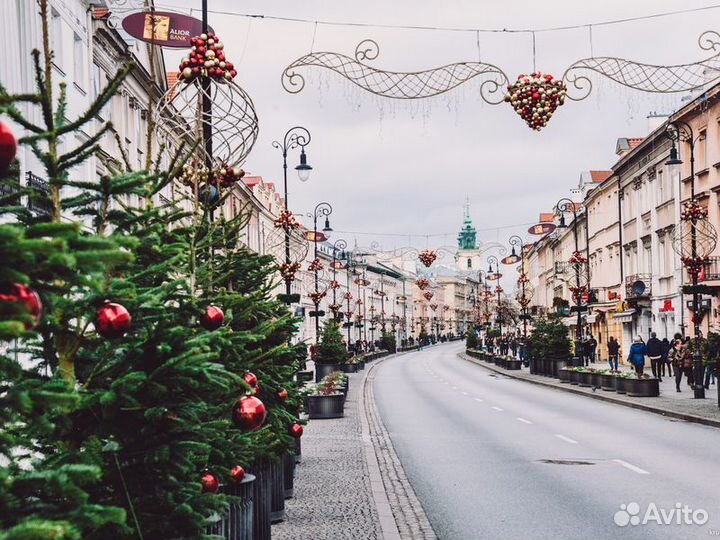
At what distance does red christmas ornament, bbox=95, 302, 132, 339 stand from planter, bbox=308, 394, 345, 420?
70.4 feet

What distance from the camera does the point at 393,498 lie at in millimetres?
12570

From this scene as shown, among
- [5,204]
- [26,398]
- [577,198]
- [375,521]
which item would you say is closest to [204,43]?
[375,521]

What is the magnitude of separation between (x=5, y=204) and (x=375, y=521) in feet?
25.3

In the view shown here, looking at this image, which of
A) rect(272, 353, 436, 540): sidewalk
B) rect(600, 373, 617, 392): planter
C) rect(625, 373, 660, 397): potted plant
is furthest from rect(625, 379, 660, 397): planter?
rect(272, 353, 436, 540): sidewalk

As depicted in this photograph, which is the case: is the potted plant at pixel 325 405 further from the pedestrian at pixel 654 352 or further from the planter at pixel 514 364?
the planter at pixel 514 364

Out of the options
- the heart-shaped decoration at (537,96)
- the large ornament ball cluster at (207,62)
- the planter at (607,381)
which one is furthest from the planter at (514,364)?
the large ornament ball cluster at (207,62)

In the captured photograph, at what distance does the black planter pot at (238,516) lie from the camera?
682 centimetres

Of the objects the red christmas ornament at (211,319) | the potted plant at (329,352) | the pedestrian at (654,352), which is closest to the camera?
the red christmas ornament at (211,319)

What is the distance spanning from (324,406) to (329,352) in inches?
873

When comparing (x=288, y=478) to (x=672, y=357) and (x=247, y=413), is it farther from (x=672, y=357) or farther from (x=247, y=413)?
(x=672, y=357)

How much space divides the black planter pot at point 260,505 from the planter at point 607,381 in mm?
26317

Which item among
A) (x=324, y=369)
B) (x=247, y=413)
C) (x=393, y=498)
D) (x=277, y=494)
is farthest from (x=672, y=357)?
(x=247, y=413)

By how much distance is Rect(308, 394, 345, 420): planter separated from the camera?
25.6 m

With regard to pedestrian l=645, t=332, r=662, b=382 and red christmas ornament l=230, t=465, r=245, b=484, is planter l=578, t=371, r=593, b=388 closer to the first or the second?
pedestrian l=645, t=332, r=662, b=382
